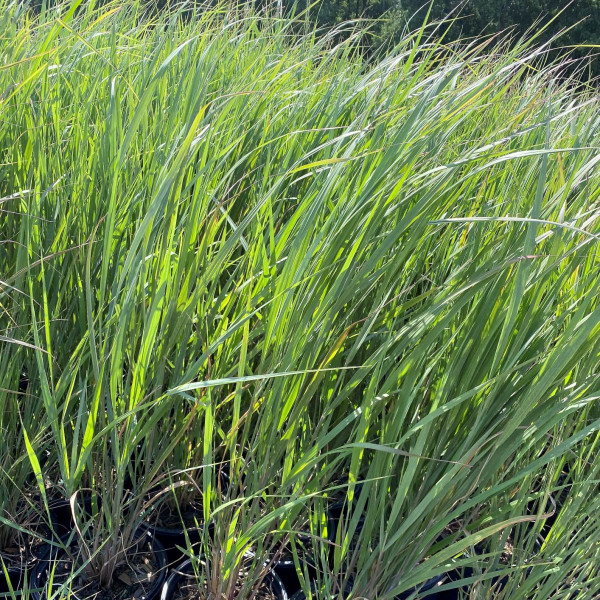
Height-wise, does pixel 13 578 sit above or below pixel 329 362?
below

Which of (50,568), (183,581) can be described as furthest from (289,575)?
(50,568)

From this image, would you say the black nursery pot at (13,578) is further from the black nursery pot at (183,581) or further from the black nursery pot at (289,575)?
the black nursery pot at (289,575)

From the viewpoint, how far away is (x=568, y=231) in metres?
0.80

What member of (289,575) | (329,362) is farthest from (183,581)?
(329,362)

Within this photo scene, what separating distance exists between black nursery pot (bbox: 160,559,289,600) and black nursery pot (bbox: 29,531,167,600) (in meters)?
0.01

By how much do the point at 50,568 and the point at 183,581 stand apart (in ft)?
0.62

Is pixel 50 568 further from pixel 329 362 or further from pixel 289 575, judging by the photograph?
pixel 329 362

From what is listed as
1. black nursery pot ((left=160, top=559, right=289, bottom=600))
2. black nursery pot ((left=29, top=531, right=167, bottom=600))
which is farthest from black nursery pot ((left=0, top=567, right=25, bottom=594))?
black nursery pot ((left=160, top=559, right=289, bottom=600))

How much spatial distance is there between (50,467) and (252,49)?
1.65 meters

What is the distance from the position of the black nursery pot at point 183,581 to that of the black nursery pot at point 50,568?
0.04 feet

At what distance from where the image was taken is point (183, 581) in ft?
2.83

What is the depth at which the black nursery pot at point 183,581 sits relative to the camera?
0.83 metres

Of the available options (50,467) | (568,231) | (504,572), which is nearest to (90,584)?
(50,467)

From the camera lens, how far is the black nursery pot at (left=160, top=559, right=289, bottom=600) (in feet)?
2.73
